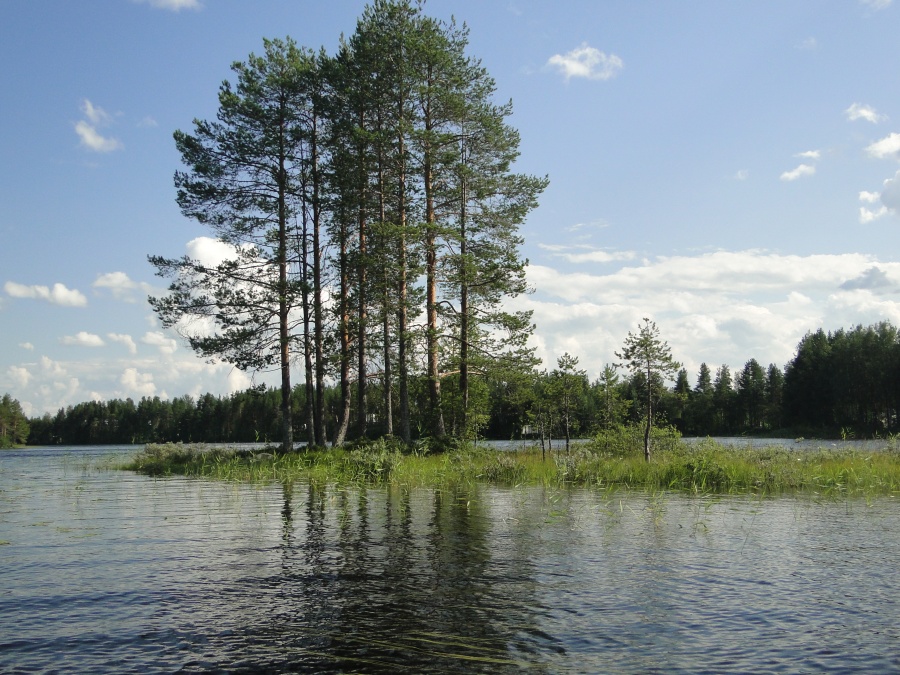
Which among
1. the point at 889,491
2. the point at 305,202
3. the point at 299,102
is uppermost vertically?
the point at 299,102

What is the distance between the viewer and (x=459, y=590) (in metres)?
7.18

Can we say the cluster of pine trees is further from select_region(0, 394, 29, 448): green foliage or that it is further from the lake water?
select_region(0, 394, 29, 448): green foliage

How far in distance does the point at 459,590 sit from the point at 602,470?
12671 mm

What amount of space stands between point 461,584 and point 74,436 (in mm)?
152822

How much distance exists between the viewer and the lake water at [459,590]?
5.25m

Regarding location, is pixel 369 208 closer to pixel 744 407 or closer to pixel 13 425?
pixel 744 407

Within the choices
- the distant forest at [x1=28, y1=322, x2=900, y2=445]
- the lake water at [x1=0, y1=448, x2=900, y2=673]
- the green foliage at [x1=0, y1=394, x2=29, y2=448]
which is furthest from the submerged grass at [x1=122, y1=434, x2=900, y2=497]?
the green foliage at [x1=0, y1=394, x2=29, y2=448]

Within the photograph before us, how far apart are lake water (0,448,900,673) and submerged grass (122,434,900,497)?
4.03m

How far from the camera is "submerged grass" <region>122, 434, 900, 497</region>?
55.9 ft

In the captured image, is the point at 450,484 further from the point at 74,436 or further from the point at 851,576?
the point at 74,436

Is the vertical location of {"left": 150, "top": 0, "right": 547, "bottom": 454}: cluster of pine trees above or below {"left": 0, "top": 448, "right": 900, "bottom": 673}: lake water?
above

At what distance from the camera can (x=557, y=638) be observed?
221 inches

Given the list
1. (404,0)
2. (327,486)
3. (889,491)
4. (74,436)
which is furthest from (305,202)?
(74,436)

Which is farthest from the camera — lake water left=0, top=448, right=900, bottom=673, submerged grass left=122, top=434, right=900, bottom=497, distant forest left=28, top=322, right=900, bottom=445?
distant forest left=28, top=322, right=900, bottom=445
